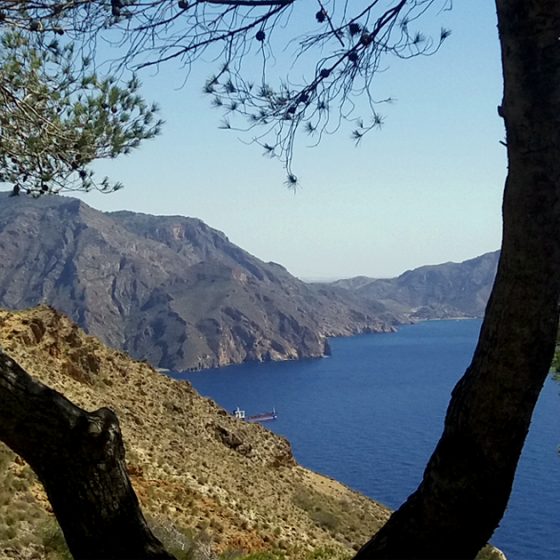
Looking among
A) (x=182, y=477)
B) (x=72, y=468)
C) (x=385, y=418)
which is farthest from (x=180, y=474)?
(x=385, y=418)

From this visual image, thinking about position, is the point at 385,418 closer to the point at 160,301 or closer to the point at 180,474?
the point at 180,474

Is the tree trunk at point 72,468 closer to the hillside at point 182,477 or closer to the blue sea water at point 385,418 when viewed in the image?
the hillside at point 182,477

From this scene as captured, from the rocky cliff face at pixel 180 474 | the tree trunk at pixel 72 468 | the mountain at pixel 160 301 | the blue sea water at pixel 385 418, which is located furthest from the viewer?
the mountain at pixel 160 301

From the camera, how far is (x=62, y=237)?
188 meters

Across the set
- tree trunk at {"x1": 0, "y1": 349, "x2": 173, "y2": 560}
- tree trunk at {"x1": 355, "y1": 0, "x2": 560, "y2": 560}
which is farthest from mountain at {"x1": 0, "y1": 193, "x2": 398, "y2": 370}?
tree trunk at {"x1": 355, "y1": 0, "x2": 560, "y2": 560}

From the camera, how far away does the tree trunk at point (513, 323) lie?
2.03 metres

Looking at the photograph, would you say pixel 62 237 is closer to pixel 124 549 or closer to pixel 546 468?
pixel 546 468

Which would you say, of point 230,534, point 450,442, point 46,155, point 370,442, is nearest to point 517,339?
point 450,442

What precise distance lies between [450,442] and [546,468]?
45516mm

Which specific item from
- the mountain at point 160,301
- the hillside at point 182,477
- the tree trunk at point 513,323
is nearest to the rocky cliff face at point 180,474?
the hillside at point 182,477

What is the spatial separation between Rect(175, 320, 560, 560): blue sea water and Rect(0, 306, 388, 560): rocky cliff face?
46.0ft

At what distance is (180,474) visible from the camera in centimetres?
1371

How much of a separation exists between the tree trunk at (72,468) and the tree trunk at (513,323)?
37.4 inches

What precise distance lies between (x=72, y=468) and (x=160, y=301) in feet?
508
